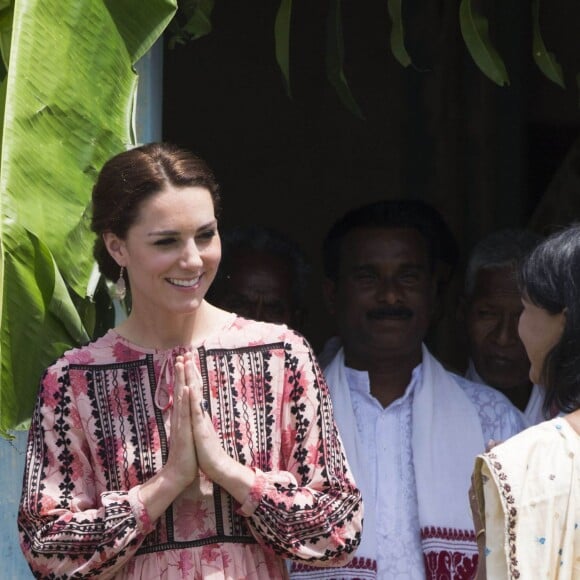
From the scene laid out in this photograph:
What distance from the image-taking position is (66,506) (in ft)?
9.88

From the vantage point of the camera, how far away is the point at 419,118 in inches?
238

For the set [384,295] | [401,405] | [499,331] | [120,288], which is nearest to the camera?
[120,288]

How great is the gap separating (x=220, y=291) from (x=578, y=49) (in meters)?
2.37

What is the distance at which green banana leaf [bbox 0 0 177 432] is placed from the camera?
310 centimetres

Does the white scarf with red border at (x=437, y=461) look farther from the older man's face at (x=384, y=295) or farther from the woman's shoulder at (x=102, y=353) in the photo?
the woman's shoulder at (x=102, y=353)

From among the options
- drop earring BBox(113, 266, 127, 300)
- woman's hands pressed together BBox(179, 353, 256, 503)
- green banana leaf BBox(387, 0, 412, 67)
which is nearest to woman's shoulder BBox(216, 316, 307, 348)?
woman's hands pressed together BBox(179, 353, 256, 503)

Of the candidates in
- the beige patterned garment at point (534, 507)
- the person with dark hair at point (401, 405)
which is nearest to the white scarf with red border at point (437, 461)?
the person with dark hair at point (401, 405)

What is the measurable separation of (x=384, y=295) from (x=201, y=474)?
1.35 meters

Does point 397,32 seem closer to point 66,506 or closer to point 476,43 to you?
point 476,43

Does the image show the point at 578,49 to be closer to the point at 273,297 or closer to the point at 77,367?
the point at 273,297

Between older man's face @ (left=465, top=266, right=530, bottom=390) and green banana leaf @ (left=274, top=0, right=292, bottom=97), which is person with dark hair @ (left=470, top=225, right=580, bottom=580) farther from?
older man's face @ (left=465, top=266, right=530, bottom=390)

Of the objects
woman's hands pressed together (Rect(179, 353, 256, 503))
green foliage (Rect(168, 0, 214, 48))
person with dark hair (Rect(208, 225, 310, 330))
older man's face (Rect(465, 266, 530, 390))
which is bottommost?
woman's hands pressed together (Rect(179, 353, 256, 503))

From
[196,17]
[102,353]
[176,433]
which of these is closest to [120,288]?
[102,353]

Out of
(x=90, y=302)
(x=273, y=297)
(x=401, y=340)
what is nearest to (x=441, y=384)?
(x=401, y=340)
